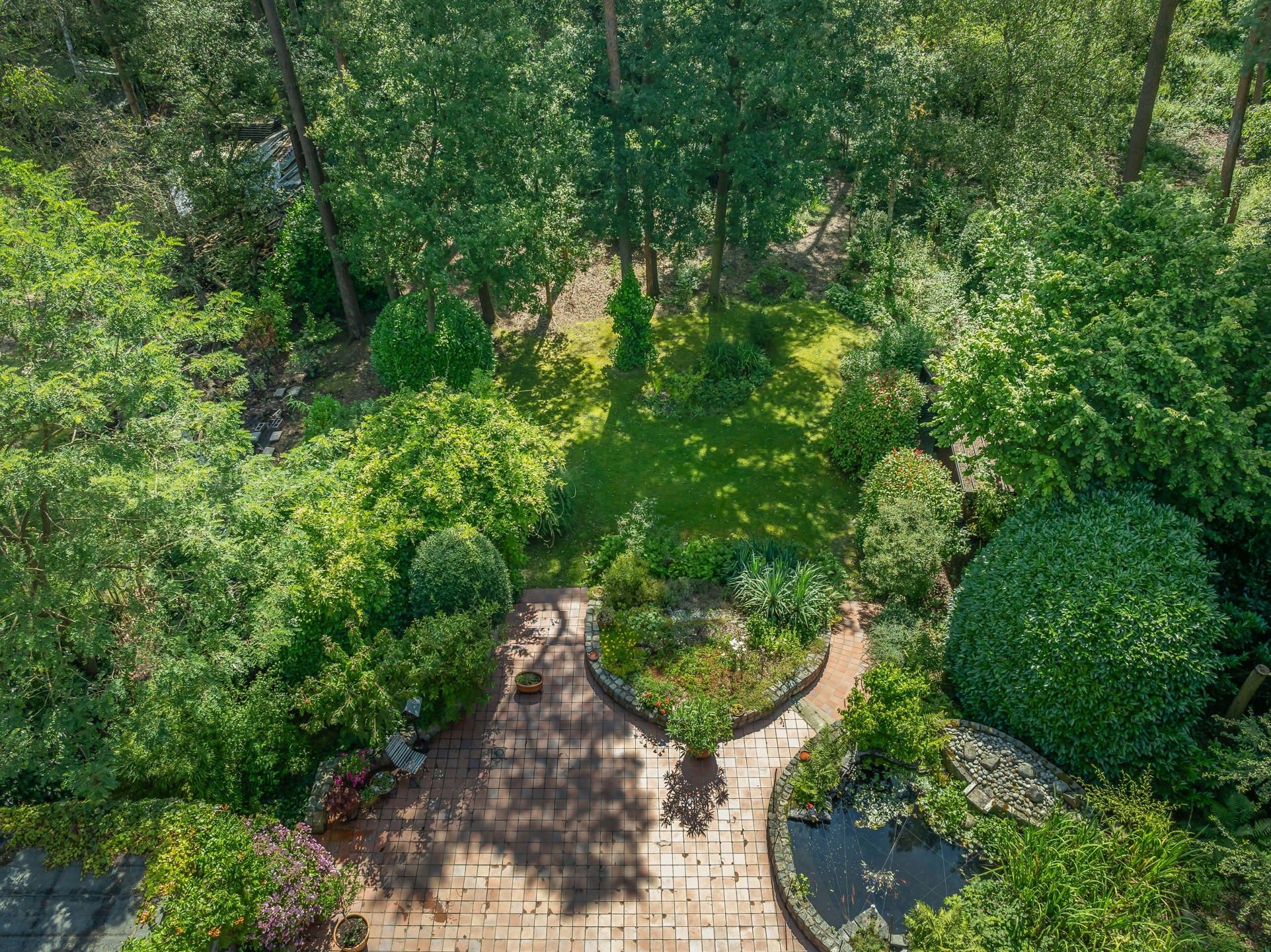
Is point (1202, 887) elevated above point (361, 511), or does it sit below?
below

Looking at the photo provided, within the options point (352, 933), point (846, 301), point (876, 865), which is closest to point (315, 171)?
point (846, 301)

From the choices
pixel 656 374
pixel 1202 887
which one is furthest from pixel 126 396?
pixel 1202 887

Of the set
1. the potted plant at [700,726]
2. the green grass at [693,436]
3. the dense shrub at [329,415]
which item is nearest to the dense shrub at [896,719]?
the potted plant at [700,726]

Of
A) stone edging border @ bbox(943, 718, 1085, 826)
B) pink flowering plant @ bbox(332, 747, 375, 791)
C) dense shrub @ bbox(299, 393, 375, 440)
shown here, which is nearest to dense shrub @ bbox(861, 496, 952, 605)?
stone edging border @ bbox(943, 718, 1085, 826)

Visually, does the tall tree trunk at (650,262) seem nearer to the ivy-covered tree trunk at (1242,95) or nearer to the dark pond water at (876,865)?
the ivy-covered tree trunk at (1242,95)

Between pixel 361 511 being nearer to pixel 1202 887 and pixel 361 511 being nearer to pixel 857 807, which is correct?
pixel 857 807

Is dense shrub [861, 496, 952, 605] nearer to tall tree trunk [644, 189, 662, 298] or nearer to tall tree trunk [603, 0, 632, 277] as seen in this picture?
tall tree trunk [603, 0, 632, 277]

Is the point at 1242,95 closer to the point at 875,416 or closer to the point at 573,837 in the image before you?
the point at 875,416
